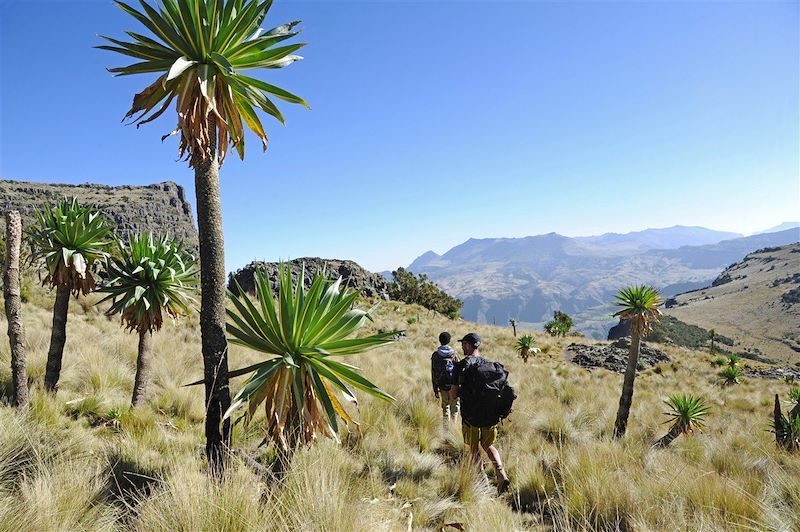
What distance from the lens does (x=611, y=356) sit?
2784 centimetres

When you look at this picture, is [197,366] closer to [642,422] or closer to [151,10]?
[151,10]

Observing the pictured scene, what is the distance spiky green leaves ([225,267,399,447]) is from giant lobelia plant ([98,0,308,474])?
11.8 inches

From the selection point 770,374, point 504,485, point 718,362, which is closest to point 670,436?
point 504,485

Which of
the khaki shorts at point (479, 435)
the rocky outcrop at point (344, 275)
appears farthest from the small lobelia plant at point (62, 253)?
the rocky outcrop at point (344, 275)

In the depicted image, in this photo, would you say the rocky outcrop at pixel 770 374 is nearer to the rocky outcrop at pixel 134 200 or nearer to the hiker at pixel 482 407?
the hiker at pixel 482 407

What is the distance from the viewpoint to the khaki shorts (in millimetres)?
5785

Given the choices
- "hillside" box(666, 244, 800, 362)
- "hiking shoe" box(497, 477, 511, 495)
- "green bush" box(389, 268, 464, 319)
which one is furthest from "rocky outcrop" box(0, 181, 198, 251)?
"hillside" box(666, 244, 800, 362)

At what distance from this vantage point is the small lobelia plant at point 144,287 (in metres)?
6.29

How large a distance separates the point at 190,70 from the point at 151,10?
2.02 feet

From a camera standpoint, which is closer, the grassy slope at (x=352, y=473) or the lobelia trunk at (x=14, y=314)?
the grassy slope at (x=352, y=473)

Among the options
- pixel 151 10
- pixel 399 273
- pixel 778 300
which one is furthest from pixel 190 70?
pixel 778 300

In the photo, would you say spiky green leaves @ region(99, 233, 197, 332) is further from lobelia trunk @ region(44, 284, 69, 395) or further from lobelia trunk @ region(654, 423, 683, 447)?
lobelia trunk @ region(654, 423, 683, 447)

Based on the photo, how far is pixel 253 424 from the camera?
6324 millimetres

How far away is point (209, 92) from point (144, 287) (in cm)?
389
